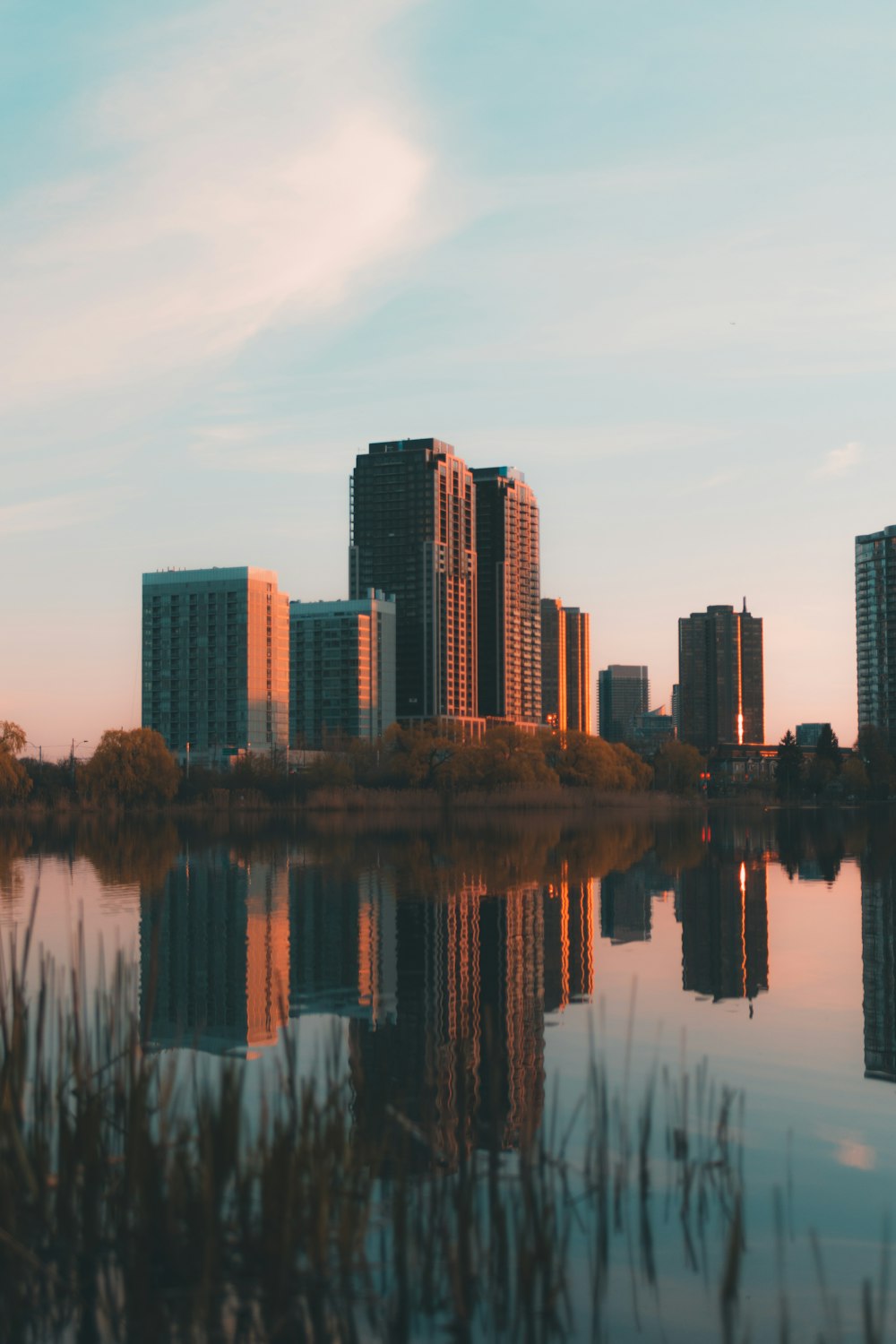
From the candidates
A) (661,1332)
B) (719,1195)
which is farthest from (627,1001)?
(661,1332)

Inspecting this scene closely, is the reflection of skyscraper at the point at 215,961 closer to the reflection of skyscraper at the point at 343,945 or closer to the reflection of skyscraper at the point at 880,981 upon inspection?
the reflection of skyscraper at the point at 343,945

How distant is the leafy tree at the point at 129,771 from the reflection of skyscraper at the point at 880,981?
74.3 metres

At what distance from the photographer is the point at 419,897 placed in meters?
45.2

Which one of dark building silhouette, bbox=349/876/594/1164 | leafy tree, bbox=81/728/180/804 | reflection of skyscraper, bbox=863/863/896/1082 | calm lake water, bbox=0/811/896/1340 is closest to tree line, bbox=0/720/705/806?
leafy tree, bbox=81/728/180/804

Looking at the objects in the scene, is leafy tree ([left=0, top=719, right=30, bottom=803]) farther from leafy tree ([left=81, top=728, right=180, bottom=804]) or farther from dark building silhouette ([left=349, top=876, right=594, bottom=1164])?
dark building silhouette ([left=349, top=876, right=594, bottom=1164])

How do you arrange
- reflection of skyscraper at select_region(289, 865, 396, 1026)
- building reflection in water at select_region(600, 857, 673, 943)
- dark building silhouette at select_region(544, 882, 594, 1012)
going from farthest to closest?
building reflection in water at select_region(600, 857, 673, 943) < dark building silhouette at select_region(544, 882, 594, 1012) < reflection of skyscraper at select_region(289, 865, 396, 1026)

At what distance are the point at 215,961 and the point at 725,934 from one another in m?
14.1

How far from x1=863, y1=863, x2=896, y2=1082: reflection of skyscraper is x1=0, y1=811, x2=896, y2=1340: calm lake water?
0.10m

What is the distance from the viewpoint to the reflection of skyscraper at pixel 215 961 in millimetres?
21062

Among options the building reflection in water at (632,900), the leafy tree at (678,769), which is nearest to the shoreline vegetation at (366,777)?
the leafy tree at (678,769)

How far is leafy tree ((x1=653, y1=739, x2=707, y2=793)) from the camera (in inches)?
7239

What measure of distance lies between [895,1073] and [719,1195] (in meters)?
7.72

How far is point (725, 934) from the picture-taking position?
36.7 m

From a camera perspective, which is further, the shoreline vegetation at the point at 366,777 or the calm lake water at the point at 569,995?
the shoreline vegetation at the point at 366,777
